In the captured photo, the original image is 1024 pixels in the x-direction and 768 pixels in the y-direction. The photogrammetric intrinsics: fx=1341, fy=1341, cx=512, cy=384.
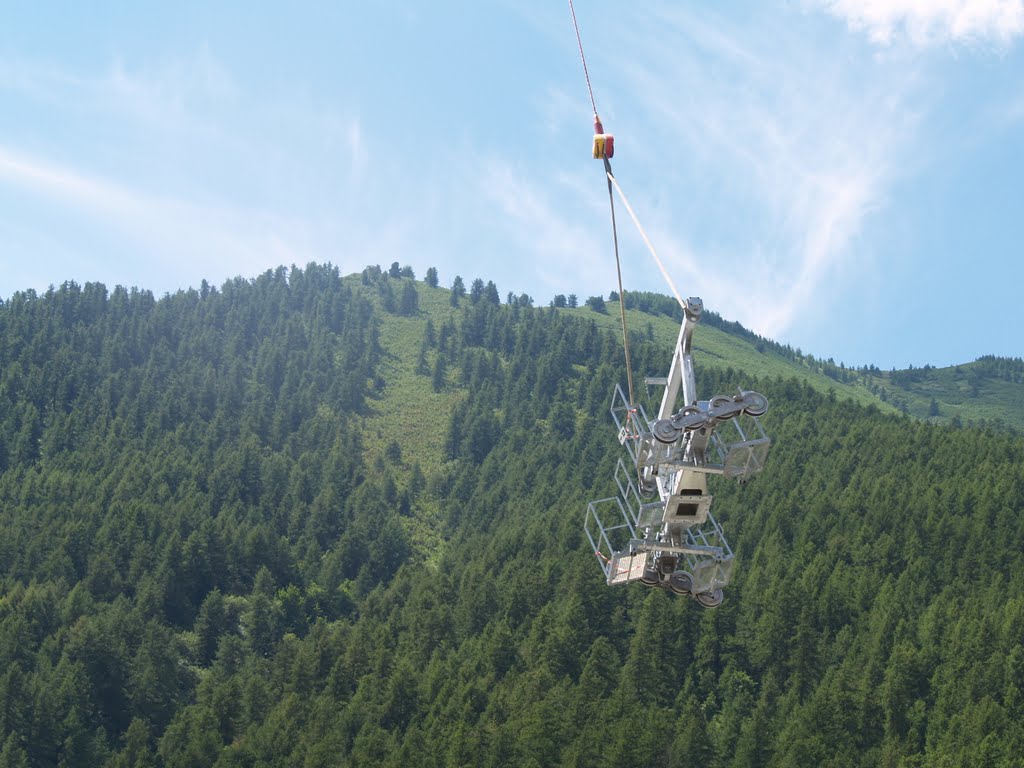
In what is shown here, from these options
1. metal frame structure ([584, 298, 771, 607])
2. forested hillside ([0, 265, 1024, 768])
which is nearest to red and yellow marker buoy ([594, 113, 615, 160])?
metal frame structure ([584, 298, 771, 607])

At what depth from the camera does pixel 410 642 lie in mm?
114250

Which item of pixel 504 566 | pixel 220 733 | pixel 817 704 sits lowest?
pixel 220 733

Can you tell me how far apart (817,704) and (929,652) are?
11251mm

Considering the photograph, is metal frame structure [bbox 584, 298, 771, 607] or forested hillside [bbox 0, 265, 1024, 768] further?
forested hillside [bbox 0, 265, 1024, 768]

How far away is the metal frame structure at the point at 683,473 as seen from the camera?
1215 inches

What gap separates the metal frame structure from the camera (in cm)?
3086

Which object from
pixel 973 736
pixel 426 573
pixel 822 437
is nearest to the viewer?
pixel 973 736

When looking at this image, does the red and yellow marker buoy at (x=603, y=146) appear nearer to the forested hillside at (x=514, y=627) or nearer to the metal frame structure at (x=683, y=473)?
the metal frame structure at (x=683, y=473)

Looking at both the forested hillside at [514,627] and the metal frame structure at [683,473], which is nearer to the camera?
the metal frame structure at [683,473]

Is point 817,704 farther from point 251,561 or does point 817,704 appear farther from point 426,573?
point 251,561

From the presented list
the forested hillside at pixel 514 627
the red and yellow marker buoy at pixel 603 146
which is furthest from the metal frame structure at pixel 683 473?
the forested hillside at pixel 514 627

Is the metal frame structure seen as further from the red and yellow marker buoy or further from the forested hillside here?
the forested hillside

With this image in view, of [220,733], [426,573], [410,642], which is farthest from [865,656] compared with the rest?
[426,573]

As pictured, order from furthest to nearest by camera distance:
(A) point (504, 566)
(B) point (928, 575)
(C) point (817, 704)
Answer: (A) point (504, 566) < (B) point (928, 575) < (C) point (817, 704)
